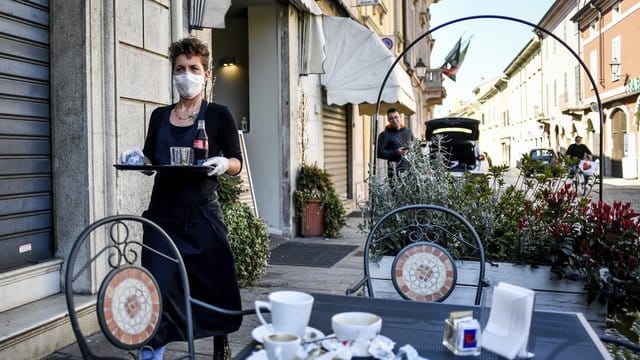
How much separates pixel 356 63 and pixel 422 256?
26.2ft

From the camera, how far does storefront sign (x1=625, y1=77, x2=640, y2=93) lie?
2566 centimetres

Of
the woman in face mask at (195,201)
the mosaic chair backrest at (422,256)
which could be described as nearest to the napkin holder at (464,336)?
the mosaic chair backrest at (422,256)

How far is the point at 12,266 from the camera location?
3.85 meters

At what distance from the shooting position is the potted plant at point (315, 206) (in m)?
9.09

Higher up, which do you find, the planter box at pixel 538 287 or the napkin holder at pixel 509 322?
the napkin holder at pixel 509 322

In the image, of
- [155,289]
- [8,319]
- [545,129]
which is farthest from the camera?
[545,129]

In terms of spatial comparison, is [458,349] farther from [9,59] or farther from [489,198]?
[9,59]

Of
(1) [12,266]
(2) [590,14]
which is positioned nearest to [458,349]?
(1) [12,266]

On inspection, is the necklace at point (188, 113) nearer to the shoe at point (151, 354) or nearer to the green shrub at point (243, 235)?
the shoe at point (151, 354)

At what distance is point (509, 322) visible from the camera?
5.14 feet

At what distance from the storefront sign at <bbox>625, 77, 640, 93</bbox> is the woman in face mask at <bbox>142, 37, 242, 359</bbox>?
26.9 m

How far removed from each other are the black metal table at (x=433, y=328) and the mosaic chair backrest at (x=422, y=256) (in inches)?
22.8

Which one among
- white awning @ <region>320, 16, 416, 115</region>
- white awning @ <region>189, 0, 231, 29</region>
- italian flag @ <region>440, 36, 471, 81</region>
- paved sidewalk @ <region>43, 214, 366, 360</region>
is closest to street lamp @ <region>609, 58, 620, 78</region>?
italian flag @ <region>440, 36, 471, 81</region>

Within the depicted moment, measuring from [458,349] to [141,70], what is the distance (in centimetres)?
388
